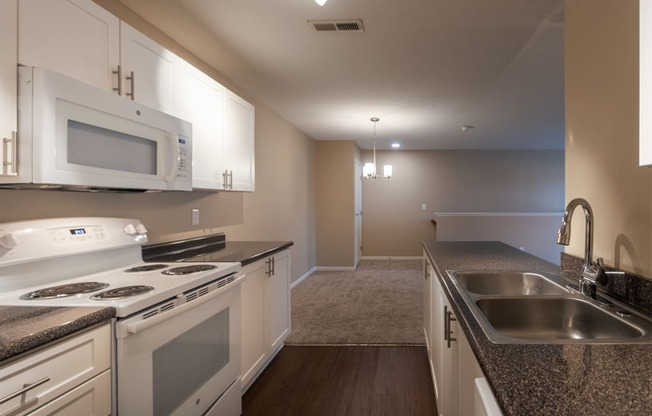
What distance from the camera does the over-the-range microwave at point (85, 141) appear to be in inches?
49.8

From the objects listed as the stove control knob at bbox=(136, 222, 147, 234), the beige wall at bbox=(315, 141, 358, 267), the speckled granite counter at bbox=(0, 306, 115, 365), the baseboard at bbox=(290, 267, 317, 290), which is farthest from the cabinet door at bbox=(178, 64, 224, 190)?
the beige wall at bbox=(315, 141, 358, 267)

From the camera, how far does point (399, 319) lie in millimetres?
3852

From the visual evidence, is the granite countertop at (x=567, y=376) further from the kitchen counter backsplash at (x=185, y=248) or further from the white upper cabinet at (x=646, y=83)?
the kitchen counter backsplash at (x=185, y=248)

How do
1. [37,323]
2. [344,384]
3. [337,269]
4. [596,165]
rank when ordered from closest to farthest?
[37,323] → [596,165] → [344,384] → [337,269]

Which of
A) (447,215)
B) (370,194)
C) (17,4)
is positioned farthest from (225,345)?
(370,194)

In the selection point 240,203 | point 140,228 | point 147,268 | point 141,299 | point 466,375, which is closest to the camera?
point 466,375

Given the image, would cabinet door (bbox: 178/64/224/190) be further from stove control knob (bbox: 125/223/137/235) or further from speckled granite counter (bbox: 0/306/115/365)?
speckled granite counter (bbox: 0/306/115/365)

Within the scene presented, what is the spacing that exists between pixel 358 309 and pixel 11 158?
11.6 ft

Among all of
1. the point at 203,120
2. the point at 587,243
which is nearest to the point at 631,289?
the point at 587,243

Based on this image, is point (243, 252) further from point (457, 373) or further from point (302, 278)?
point (302, 278)

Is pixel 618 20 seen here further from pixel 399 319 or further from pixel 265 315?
pixel 399 319

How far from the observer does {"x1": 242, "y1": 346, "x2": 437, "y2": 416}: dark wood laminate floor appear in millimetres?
2270

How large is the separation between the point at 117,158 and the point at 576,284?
6.57 feet

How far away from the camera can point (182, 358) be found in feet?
5.16
